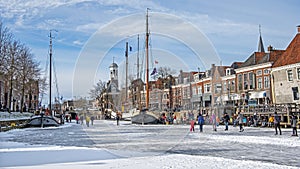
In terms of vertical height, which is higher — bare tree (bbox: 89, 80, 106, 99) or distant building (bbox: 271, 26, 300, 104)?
distant building (bbox: 271, 26, 300, 104)

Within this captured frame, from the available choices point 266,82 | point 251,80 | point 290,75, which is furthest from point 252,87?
point 290,75

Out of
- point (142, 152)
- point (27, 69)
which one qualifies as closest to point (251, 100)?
point (27, 69)

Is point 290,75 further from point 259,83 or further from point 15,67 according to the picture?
point 15,67

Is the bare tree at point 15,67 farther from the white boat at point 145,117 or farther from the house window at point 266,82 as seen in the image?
the house window at point 266,82

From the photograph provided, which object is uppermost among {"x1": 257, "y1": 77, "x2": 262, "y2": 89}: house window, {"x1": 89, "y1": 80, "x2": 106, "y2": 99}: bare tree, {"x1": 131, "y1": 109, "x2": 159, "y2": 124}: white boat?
{"x1": 257, "y1": 77, "x2": 262, "y2": 89}: house window

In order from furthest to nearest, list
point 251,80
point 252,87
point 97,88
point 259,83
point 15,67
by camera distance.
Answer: point 251,80 < point 252,87 < point 259,83 < point 15,67 < point 97,88

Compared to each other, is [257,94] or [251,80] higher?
[251,80]

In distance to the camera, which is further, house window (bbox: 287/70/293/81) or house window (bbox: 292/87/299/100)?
house window (bbox: 287/70/293/81)

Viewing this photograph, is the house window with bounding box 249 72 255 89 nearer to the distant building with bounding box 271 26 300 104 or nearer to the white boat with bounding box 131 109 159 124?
the distant building with bounding box 271 26 300 104

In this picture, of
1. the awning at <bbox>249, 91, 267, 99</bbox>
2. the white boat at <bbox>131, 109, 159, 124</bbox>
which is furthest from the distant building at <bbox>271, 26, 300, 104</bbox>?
the white boat at <bbox>131, 109, 159, 124</bbox>

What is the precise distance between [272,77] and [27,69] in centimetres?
3140

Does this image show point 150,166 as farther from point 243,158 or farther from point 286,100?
point 286,100

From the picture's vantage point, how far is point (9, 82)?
4144 centimetres

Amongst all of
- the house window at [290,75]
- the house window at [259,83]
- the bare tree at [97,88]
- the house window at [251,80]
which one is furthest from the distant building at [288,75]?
the bare tree at [97,88]
